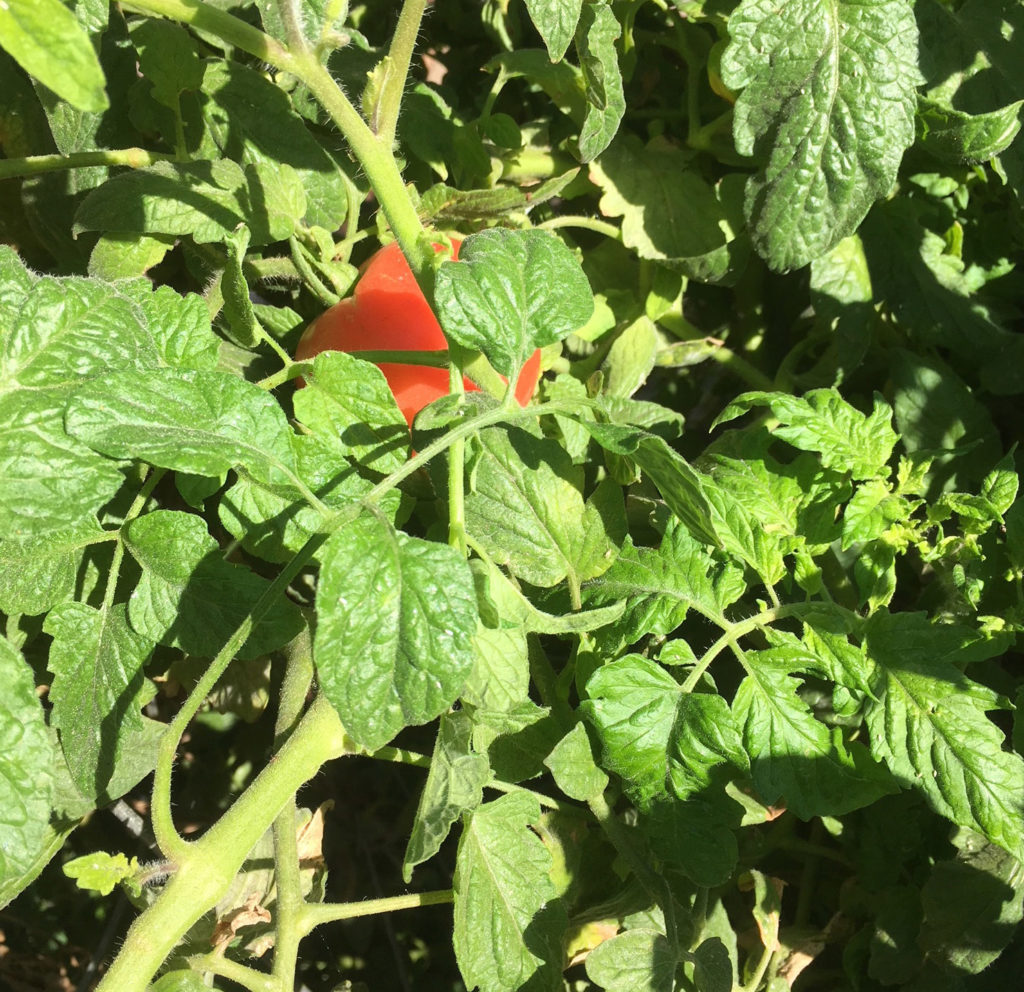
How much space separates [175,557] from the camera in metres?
0.81

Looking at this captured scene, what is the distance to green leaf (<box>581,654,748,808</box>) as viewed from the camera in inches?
34.3

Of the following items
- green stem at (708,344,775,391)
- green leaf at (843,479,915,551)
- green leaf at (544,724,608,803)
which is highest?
green leaf at (843,479,915,551)

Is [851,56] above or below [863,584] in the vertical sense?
above

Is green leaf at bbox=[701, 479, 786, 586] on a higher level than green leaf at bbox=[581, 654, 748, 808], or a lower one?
higher

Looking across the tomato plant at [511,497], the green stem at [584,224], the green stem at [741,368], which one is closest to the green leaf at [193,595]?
the tomato plant at [511,497]

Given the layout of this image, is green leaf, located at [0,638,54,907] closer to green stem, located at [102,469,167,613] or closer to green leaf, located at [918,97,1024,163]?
green stem, located at [102,469,167,613]

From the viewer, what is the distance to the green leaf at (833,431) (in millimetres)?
977

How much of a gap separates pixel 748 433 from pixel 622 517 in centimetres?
18

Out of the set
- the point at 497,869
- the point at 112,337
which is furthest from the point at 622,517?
the point at 112,337

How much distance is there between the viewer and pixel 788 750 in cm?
89

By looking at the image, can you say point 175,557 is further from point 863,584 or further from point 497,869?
point 863,584

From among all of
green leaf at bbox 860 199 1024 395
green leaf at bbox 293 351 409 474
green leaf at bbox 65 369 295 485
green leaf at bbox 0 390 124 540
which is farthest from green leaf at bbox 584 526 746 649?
green leaf at bbox 860 199 1024 395

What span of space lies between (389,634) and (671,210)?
2.65ft

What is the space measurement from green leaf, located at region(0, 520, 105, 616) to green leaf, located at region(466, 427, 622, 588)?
0.32 metres
